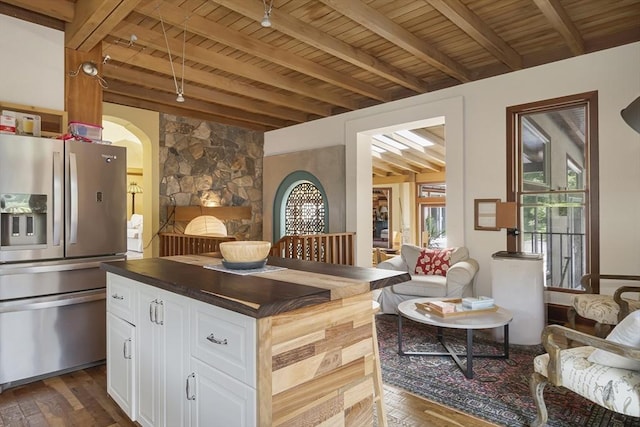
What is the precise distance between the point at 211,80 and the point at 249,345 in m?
4.09

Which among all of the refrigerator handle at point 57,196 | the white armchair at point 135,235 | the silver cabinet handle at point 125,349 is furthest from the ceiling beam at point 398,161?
the silver cabinet handle at point 125,349

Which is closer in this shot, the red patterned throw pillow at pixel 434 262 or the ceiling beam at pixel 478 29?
the ceiling beam at pixel 478 29

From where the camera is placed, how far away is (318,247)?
502 cm

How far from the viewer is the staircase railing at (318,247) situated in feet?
15.7

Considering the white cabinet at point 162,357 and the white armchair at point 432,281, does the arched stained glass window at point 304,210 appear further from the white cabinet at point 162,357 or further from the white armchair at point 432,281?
the white cabinet at point 162,357

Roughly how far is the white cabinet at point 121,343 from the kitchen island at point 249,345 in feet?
0.04

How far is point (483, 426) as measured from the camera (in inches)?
87.7

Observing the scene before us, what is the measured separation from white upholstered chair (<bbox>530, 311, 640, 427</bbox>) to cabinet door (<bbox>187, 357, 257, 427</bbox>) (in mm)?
1641

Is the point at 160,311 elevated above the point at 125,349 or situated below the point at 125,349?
above

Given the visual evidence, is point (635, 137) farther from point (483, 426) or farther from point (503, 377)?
point (483, 426)

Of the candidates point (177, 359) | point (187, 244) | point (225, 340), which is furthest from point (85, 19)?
point (187, 244)

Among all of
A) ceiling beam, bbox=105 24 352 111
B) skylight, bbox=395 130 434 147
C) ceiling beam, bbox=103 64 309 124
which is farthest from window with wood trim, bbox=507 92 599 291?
skylight, bbox=395 130 434 147

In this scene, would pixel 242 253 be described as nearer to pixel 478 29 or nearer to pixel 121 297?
pixel 121 297

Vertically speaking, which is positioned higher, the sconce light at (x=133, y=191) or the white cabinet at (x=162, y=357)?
the sconce light at (x=133, y=191)
